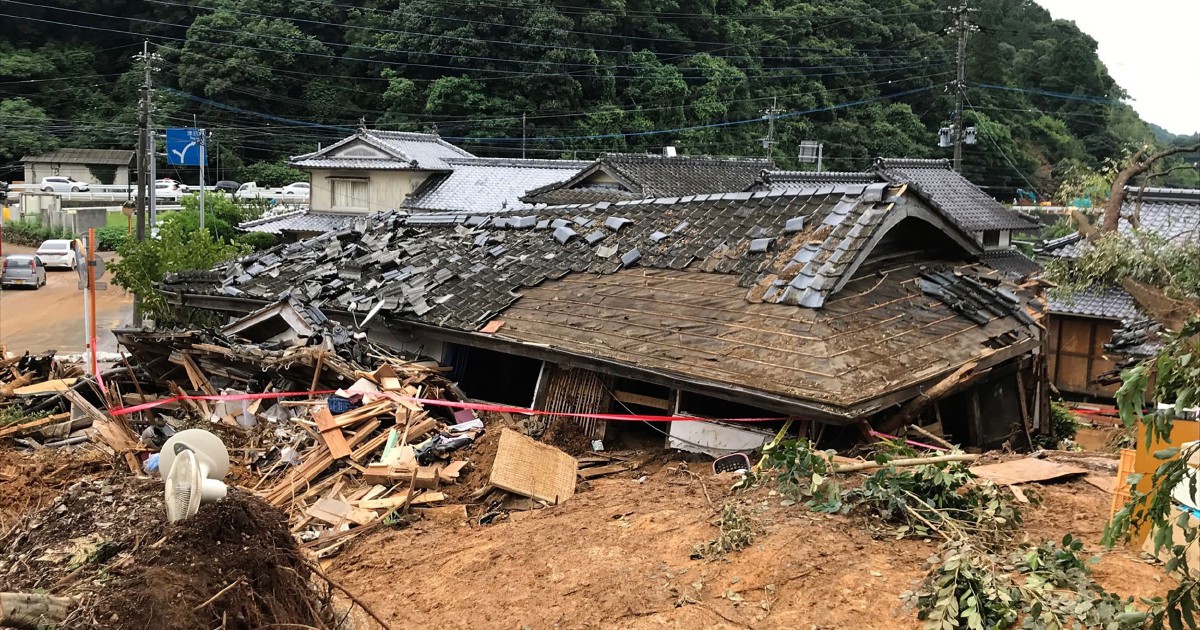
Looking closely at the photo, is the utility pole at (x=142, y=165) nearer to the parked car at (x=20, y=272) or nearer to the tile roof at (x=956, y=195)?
the parked car at (x=20, y=272)

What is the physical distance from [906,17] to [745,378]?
58.7 metres

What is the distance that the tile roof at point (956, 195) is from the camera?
32.3 m

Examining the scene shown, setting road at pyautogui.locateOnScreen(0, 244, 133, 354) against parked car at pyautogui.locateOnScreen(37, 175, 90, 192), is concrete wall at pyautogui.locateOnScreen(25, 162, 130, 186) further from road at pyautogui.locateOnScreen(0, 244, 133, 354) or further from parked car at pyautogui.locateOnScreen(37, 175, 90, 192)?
road at pyautogui.locateOnScreen(0, 244, 133, 354)

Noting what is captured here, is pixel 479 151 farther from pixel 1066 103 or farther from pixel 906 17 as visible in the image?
pixel 1066 103

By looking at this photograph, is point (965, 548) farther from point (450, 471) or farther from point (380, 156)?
point (380, 156)

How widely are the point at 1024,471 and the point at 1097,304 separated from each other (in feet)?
51.7

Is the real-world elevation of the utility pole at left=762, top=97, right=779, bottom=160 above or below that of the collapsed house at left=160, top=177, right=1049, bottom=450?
above

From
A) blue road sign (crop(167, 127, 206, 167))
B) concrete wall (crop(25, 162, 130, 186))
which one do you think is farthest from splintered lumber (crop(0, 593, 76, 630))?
concrete wall (crop(25, 162, 130, 186))

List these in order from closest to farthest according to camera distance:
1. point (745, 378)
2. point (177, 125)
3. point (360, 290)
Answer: point (745, 378)
point (360, 290)
point (177, 125)

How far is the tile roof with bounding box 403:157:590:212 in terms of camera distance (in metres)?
35.1

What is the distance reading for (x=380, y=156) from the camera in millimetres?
37250

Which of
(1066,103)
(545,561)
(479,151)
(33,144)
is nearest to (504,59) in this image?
(479,151)

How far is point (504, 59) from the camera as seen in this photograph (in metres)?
48.6

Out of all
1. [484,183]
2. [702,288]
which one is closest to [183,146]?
[484,183]
